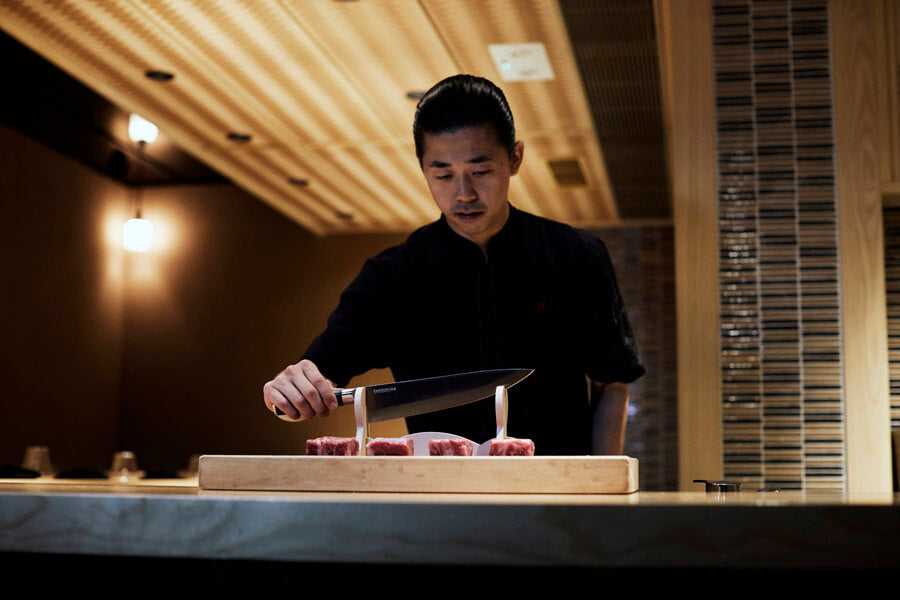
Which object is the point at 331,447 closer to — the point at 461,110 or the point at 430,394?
the point at 430,394

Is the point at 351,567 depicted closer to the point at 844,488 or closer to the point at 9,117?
the point at 844,488

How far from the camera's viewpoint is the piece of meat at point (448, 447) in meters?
1.13

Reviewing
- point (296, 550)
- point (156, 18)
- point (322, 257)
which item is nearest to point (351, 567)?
point (296, 550)

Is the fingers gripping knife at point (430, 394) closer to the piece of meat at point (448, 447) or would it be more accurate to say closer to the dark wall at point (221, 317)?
the piece of meat at point (448, 447)

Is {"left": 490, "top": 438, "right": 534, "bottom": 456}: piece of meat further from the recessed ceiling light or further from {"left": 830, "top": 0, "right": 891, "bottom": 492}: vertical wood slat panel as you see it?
the recessed ceiling light

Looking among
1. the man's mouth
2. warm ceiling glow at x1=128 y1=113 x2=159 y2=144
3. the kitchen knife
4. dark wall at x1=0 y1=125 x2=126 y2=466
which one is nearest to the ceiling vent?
warm ceiling glow at x1=128 y1=113 x2=159 y2=144

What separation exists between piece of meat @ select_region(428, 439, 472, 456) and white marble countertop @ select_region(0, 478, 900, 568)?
0.33m

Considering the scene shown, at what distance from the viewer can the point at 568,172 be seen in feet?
14.7

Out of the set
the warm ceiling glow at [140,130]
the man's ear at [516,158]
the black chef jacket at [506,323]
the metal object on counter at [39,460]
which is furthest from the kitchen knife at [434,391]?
the warm ceiling glow at [140,130]

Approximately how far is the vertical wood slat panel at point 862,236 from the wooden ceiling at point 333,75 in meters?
0.88

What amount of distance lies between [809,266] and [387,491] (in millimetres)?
1377

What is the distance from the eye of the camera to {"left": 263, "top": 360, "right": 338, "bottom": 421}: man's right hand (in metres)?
1.23

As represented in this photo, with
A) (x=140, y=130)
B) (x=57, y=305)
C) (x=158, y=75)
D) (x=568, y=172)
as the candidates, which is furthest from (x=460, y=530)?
(x=57, y=305)

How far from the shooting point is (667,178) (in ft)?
15.5
